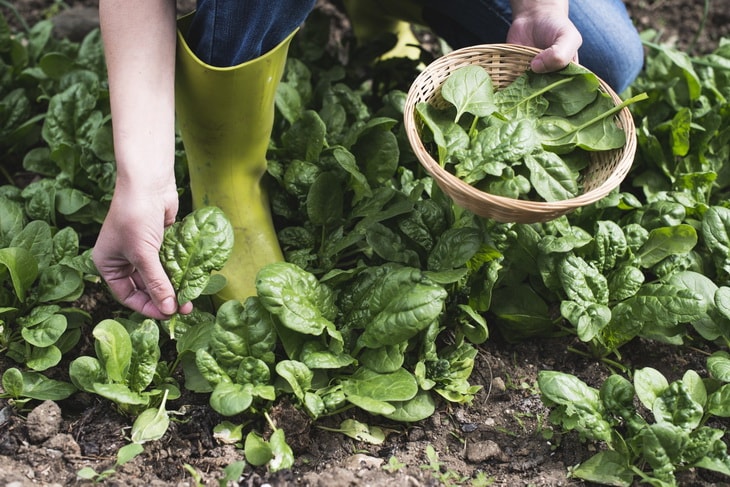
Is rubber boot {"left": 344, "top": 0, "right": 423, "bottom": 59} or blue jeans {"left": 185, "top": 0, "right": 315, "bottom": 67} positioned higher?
blue jeans {"left": 185, "top": 0, "right": 315, "bottom": 67}

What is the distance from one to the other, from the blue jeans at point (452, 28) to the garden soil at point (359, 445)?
689mm

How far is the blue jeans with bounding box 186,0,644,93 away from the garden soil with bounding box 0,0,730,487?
2.26 ft

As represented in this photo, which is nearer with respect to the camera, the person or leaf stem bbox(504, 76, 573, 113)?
the person

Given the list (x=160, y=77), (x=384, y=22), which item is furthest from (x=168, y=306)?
(x=384, y=22)

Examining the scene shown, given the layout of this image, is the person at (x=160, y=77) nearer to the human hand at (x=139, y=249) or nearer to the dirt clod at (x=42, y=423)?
the human hand at (x=139, y=249)

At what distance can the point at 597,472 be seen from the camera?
131 cm

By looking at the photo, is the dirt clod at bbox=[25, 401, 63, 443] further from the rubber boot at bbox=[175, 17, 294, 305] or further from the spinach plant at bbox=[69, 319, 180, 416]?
the rubber boot at bbox=[175, 17, 294, 305]

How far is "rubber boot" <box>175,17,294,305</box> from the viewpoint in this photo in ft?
4.64

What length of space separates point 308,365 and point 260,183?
0.51m

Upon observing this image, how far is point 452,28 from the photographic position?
2006 mm

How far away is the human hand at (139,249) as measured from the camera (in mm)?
1212

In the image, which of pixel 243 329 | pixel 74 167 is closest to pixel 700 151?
pixel 243 329

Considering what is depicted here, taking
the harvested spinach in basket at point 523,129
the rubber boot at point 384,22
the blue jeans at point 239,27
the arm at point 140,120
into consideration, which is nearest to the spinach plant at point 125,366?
the arm at point 140,120

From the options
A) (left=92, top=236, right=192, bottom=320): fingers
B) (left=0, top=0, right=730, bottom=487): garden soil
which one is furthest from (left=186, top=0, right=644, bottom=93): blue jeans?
(left=0, top=0, right=730, bottom=487): garden soil
